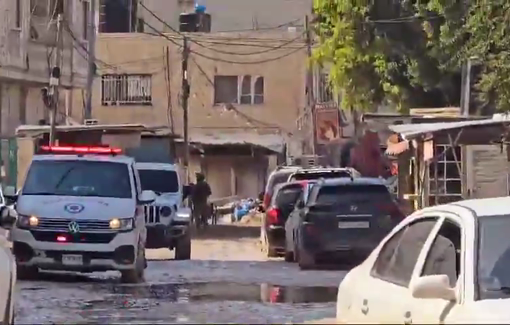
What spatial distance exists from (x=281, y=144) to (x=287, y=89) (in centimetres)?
314

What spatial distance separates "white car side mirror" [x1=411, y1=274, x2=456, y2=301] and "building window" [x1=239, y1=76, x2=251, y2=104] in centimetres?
4479

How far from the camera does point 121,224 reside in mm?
17953

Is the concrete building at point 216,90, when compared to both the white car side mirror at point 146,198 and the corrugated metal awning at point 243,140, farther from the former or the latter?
the white car side mirror at point 146,198

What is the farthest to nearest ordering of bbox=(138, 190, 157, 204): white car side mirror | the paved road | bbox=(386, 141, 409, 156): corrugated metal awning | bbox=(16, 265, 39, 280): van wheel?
bbox=(386, 141, 409, 156): corrugated metal awning < bbox=(138, 190, 157, 204): white car side mirror < bbox=(16, 265, 39, 280): van wheel < the paved road

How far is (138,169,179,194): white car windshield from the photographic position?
2570cm

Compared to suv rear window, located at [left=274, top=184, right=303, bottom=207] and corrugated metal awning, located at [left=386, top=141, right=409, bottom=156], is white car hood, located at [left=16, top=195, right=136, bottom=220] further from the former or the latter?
corrugated metal awning, located at [left=386, top=141, right=409, bottom=156]

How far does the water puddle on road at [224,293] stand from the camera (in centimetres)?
1566

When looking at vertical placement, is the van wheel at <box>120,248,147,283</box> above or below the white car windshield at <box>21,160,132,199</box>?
below

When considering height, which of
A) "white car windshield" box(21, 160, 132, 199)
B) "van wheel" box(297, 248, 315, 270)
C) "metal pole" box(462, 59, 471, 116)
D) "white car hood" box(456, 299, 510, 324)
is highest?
"metal pole" box(462, 59, 471, 116)

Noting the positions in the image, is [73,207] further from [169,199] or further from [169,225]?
[169,199]

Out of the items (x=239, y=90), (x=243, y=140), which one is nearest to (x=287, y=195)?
(x=243, y=140)

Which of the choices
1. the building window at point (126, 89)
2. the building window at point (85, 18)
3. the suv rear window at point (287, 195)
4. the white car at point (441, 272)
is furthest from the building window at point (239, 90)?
the white car at point (441, 272)

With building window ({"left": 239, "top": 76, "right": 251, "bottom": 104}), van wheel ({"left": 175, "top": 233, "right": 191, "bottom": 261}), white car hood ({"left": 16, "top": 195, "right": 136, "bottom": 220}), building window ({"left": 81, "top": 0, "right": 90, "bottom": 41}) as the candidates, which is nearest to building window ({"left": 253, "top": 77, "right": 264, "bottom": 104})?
building window ({"left": 239, "top": 76, "right": 251, "bottom": 104})

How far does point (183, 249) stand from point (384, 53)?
11.2 metres
